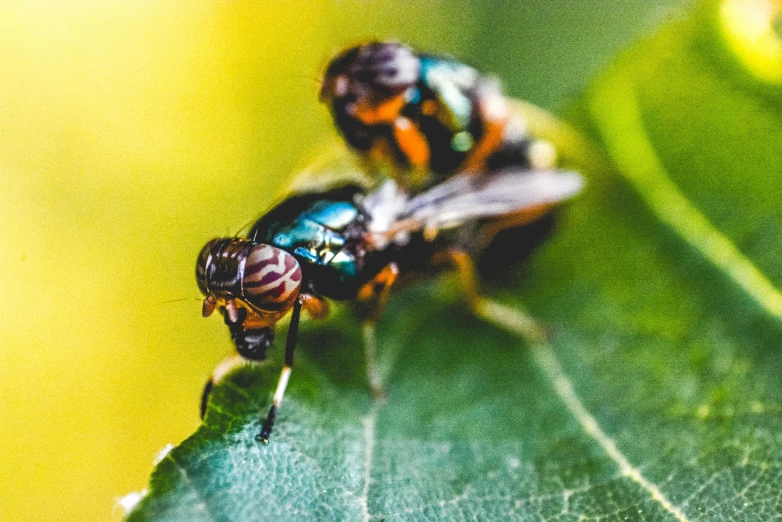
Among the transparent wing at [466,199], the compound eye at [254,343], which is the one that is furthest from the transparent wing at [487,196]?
the compound eye at [254,343]

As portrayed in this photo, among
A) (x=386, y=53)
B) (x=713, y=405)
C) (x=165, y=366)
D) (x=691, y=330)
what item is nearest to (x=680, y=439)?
(x=713, y=405)

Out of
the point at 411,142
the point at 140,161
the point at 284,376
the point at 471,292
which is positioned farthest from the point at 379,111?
the point at 140,161

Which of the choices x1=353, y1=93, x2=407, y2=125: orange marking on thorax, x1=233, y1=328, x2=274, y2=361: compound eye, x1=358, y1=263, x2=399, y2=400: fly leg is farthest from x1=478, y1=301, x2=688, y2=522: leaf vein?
x1=233, y1=328, x2=274, y2=361: compound eye

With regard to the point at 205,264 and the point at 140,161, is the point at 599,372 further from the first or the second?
the point at 140,161

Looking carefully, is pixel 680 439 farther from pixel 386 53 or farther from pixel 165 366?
pixel 165 366

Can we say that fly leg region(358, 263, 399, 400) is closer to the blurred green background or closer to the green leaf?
the green leaf

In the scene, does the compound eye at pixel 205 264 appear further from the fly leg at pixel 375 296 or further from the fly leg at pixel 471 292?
the fly leg at pixel 471 292
